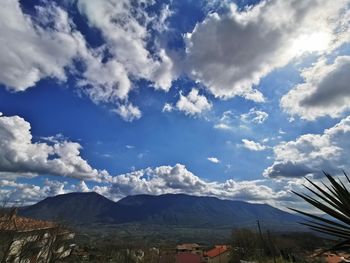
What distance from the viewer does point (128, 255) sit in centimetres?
7025

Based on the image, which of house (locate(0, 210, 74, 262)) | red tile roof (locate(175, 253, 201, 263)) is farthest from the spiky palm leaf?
red tile roof (locate(175, 253, 201, 263))

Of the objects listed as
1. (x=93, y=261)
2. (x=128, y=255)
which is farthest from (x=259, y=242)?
(x=93, y=261)

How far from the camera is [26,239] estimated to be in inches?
1039

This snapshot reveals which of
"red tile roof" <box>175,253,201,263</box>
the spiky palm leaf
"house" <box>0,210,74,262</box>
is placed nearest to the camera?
the spiky palm leaf

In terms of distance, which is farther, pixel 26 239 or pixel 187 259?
pixel 187 259

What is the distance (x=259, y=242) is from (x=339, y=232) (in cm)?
8390

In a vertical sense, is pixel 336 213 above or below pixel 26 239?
below

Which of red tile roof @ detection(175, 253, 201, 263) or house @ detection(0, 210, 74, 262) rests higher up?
red tile roof @ detection(175, 253, 201, 263)

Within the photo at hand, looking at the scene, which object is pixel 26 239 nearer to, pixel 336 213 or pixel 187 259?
pixel 336 213

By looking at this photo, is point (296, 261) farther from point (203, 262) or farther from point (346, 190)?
point (346, 190)

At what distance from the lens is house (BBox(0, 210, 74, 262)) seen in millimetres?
23547

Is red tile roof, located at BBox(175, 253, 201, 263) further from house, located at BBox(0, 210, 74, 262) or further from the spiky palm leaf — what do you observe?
the spiky palm leaf

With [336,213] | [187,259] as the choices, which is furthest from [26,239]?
[187,259]

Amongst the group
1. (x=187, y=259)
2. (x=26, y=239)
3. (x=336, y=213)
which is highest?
(x=187, y=259)
